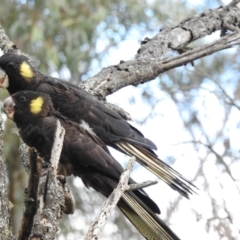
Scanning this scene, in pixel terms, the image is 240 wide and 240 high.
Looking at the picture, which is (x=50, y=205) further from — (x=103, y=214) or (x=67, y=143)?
(x=67, y=143)

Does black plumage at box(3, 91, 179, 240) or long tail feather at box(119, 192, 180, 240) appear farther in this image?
black plumage at box(3, 91, 179, 240)

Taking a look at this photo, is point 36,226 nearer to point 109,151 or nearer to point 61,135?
point 61,135

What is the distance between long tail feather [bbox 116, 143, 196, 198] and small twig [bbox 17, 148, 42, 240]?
2.72 ft

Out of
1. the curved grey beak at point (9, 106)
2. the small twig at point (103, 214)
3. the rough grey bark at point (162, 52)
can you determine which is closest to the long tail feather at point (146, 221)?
the small twig at point (103, 214)

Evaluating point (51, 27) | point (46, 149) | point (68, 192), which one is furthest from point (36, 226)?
point (51, 27)

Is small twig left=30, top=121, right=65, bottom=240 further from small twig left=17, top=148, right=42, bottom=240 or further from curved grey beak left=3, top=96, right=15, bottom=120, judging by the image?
curved grey beak left=3, top=96, right=15, bottom=120

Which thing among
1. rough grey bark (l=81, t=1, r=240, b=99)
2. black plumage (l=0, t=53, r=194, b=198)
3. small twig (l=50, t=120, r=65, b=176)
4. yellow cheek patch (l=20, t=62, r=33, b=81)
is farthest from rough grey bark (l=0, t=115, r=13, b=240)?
rough grey bark (l=81, t=1, r=240, b=99)

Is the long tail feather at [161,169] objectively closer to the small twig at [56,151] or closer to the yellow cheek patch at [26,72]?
the yellow cheek patch at [26,72]

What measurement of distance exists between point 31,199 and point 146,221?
1.92 ft

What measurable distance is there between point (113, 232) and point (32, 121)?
4.01m

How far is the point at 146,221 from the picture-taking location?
207 centimetres

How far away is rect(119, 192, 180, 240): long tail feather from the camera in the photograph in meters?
1.97

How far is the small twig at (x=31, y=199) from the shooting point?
162cm

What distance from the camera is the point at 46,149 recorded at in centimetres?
231
